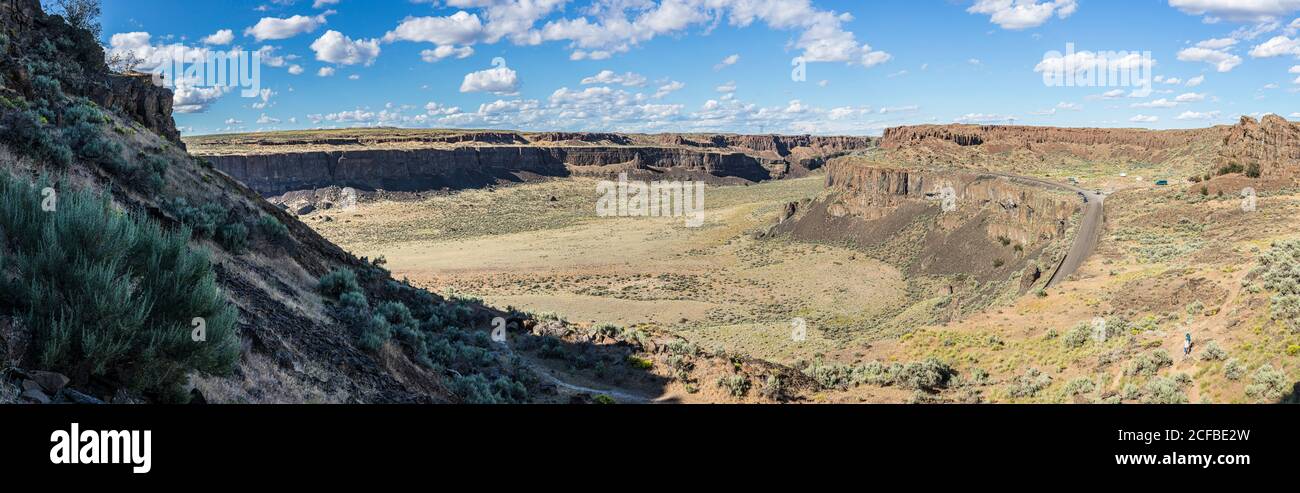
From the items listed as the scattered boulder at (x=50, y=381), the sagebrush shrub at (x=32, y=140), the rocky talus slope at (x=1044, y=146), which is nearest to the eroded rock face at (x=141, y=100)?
the sagebrush shrub at (x=32, y=140)

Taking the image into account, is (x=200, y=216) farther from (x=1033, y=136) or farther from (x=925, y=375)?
(x=1033, y=136)

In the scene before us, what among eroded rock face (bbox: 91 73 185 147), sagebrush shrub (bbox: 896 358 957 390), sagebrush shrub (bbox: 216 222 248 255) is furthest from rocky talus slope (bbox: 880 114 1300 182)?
sagebrush shrub (bbox: 216 222 248 255)

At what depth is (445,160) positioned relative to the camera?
371ft

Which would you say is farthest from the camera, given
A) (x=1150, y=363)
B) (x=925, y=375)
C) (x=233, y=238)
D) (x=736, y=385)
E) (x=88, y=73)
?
(x=88, y=73)

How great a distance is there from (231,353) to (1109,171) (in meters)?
73.9

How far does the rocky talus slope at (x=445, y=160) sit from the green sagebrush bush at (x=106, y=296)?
3714 inches

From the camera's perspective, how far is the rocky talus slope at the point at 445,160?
319 feet

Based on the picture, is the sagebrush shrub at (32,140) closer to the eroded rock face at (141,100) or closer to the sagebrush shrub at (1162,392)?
the eroded rock face at (141,100)

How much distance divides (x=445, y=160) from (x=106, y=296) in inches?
4441

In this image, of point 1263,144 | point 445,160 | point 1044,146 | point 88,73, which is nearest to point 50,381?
point 88,73

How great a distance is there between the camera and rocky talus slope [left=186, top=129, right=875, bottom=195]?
97.2 m
